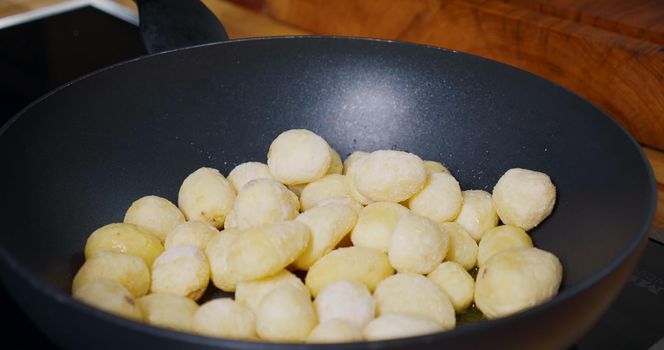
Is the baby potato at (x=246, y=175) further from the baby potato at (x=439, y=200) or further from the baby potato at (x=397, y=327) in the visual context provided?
the baby potato at (x=397, y=327)

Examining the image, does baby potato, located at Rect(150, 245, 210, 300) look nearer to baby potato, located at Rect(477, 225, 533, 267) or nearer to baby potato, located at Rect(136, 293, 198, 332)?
baby potato, located at Rect(136, 293, 198, 332)

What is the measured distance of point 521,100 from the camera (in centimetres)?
73

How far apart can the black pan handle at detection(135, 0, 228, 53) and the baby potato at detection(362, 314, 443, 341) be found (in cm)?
56

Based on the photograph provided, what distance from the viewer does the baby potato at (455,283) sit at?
1.98 ft

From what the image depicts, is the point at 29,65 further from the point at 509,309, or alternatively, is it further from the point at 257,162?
the point at 509,309

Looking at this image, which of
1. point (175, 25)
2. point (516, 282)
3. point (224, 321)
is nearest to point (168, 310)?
point (224, 321)

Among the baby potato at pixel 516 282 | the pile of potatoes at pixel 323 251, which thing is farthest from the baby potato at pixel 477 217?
the baby potato at pixel 516 282

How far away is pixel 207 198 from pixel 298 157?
95 mm

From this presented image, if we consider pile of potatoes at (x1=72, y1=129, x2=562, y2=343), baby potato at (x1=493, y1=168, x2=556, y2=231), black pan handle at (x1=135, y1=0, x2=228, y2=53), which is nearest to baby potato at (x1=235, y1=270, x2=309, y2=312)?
pile of potatoes at (x1=72, y1=129, x2=562, y2=343)

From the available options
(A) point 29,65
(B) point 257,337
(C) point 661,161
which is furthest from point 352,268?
(A) point 29,65

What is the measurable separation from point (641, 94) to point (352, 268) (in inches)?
18.9

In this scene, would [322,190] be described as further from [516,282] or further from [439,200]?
[516,282]

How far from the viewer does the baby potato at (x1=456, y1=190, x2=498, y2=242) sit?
699 millimetres

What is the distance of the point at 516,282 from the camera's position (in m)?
0.55
